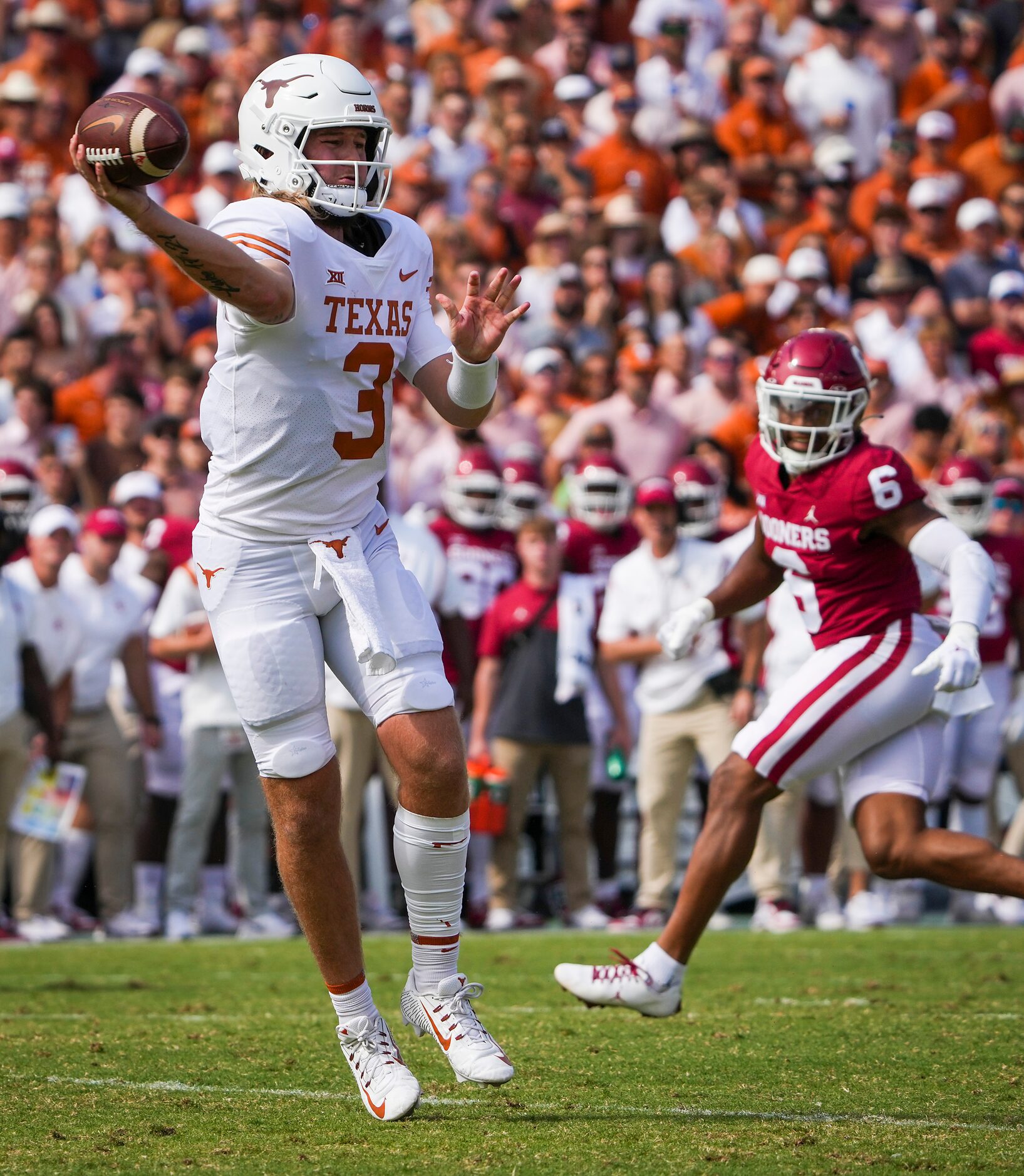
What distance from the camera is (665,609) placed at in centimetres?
962

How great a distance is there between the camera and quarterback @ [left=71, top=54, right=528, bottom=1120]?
433 cm

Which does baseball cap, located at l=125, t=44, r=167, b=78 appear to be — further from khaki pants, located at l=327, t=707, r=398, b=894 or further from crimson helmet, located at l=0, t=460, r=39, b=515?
khaki pants, located at l=327, t=707, r=398, b=894

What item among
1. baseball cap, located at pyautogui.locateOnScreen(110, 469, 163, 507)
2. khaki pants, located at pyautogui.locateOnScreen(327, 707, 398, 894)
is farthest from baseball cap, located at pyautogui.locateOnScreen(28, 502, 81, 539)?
khaki pants, located at pyautogui.locateOnScreen(327, 707, 398, 894)

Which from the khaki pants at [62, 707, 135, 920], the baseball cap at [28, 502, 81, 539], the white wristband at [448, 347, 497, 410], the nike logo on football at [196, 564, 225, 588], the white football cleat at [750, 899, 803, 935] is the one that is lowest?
the white football cleat at [750, 899, 803, 935]

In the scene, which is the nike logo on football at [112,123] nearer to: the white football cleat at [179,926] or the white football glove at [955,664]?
the white football glove at [955,664]

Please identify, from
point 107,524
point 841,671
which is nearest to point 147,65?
point 107,524

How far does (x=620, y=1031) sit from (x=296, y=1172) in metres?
2.25

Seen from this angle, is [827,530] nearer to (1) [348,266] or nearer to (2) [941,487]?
(1) [348,266]

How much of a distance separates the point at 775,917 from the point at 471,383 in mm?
5520

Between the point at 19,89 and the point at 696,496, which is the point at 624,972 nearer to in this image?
the point at 696,496

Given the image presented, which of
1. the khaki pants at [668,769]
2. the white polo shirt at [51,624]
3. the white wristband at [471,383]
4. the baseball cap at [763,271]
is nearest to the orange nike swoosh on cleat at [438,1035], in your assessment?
the white wristband at [471,383]

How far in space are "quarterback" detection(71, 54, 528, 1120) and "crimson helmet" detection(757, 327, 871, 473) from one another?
52.7 inches

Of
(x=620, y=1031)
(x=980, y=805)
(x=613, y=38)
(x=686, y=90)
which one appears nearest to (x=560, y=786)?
(x=980, y=805)

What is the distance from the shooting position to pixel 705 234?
502 inches
